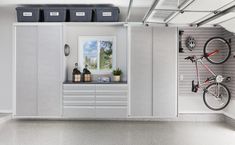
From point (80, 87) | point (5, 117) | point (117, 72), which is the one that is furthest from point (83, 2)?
point (5, 117)

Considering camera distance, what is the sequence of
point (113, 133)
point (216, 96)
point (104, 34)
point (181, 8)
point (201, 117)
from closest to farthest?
point (181, 8) < point (113, 133) < point (216, 96) < point (201, 117) < point (104, 34)

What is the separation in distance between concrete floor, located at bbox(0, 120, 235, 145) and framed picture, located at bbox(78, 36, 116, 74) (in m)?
1.40

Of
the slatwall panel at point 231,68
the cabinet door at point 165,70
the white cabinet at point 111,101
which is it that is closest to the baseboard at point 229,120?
the slatwall panel at point 231,68

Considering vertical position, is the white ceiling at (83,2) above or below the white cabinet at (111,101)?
above

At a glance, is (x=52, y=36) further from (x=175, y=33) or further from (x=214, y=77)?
(x=214, y=77)

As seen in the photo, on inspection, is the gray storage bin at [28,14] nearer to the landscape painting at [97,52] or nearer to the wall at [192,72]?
the landscape painting at [97,52]

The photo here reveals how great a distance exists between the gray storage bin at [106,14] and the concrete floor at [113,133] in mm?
2445

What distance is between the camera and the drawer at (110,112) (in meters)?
6.26

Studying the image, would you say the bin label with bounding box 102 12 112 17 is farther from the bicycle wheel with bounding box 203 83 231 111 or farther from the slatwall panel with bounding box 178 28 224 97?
the bicycle wheel with bounding box 203 83 231 111

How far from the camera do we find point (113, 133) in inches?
213

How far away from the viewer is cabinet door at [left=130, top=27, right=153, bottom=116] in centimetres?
621

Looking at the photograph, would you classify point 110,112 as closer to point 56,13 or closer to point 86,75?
A: point 86,75

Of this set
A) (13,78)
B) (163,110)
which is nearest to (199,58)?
(163,110)

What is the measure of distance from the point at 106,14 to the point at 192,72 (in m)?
2.51
